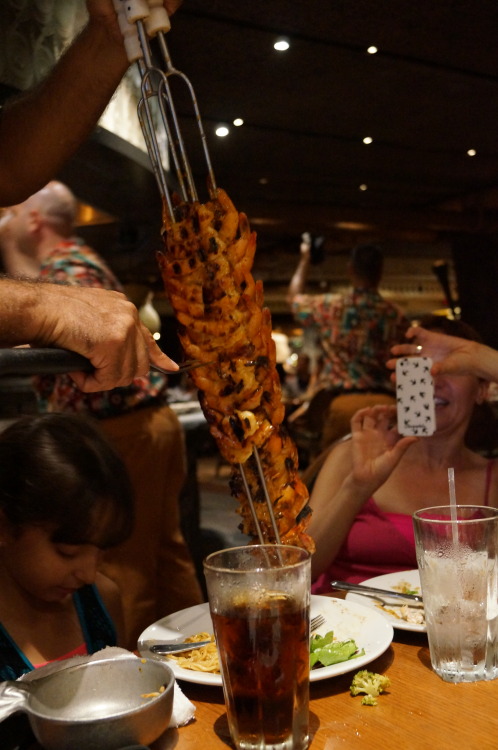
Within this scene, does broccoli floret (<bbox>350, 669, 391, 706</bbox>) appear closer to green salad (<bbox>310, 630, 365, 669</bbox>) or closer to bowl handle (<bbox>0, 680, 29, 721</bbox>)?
green salad (<bbox>310, 630, 365, 669</bbox>)

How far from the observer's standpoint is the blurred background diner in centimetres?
362

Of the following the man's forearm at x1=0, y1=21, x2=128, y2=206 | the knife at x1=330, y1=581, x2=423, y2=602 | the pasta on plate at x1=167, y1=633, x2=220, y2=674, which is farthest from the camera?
the man's forearm at x1=0, y1=21, x2=128, y2=206

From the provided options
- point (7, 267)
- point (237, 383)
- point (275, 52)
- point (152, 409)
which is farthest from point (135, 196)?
point (237, 383)

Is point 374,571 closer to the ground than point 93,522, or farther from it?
closer to the ground

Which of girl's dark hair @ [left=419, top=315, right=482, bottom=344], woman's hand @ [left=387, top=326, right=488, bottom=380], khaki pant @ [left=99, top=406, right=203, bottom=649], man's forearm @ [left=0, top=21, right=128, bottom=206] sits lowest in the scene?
khaki pant @ [left=99, top=406, right=203, bottom=649]

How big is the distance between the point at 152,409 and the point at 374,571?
147 centimetres

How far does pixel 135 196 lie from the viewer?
17.2 ft

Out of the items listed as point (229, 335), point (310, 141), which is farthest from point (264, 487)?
point (310, 141)

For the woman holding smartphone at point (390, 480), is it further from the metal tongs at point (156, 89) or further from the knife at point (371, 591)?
the metal tongs at point (156, 89)

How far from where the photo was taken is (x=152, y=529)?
3174 mm

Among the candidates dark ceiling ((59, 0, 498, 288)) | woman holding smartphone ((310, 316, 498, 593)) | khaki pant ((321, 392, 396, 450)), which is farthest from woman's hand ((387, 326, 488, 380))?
khaki pant ((321, 392, 396, 450))

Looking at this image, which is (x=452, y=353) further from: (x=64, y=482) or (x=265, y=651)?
(x=265, y=651)

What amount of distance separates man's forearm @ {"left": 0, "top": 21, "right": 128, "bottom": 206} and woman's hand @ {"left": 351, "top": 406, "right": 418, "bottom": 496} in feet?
3.58

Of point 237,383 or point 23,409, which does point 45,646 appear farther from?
point 23,409
